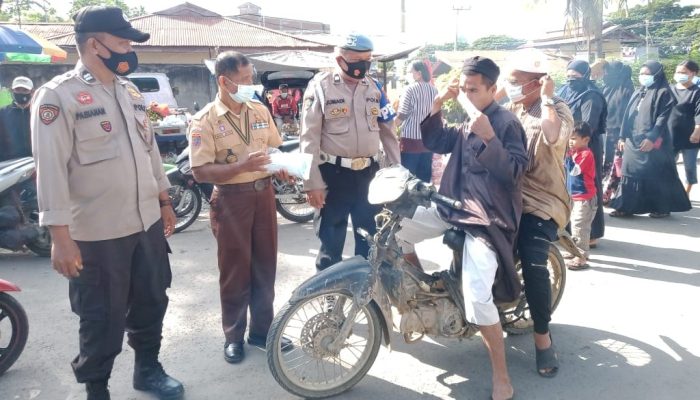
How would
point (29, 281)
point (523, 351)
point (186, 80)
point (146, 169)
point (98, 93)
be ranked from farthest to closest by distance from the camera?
point (186, 80) < point (29, 281) < point (523, 351) < point (146, 169) < point (98, 93)

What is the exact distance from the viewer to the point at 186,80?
1806cm

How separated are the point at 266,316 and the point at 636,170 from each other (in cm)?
501

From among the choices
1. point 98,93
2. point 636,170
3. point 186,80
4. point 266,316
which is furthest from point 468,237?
point 186,80

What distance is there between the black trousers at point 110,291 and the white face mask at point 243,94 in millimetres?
840

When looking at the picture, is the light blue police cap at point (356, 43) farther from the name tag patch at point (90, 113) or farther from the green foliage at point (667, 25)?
the green foliage at point (667, 25)

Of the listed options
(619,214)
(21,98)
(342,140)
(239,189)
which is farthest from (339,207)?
(21,98)

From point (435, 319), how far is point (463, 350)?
0.57 metres

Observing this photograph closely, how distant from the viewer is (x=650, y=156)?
6598 millimetres

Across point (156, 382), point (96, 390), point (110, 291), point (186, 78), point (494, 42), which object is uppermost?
point (494, 42)

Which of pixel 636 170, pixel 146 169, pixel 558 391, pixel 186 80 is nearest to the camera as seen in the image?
pixel 146 169

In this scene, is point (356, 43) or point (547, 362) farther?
point (356, 43)

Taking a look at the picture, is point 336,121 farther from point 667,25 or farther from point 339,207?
point 667,25

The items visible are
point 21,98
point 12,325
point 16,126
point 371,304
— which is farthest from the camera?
point 21,98

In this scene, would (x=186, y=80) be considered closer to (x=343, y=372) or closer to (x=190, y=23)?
(x=190, y=23)
